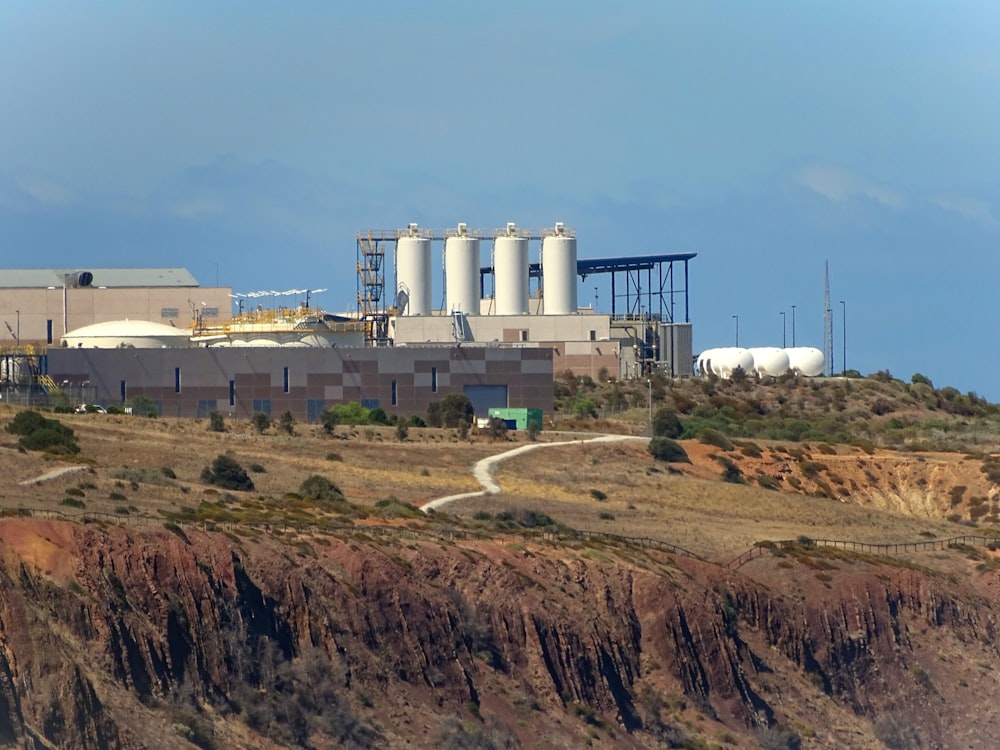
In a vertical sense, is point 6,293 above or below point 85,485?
above

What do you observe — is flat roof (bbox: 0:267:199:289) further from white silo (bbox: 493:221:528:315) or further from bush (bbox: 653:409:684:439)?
bush (bbox: 653:409:684:439)

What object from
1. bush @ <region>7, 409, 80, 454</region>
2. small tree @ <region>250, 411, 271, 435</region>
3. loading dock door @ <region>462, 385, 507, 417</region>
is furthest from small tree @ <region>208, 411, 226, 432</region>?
loading dock door @ <region>462, 385, 507, 417</region>

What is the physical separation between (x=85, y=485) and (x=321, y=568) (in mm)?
12149

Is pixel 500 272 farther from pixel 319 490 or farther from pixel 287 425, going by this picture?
pixel 319 490

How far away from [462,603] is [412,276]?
2891 inches

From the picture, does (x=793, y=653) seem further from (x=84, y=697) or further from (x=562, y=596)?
(x=84, y=697)

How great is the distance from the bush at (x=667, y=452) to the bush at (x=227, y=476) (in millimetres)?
24683

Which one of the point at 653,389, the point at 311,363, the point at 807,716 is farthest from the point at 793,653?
the point at 653,389

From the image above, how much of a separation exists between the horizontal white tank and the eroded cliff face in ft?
226

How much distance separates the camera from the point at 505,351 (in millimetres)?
105312

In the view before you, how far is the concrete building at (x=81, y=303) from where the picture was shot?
114312mm

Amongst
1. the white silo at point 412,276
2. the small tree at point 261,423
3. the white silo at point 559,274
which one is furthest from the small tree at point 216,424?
the white silo at point 559,274

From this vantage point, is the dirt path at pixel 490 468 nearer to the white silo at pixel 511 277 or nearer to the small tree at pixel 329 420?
the small tree at pixel 329 420

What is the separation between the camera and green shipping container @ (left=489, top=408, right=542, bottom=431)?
98344 millimetres
